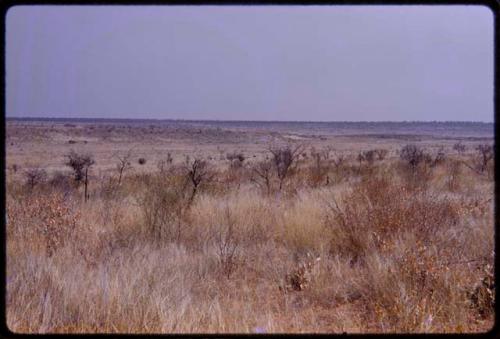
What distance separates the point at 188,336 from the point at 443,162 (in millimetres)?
15181

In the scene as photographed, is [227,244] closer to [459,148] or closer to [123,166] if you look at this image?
[123,166]

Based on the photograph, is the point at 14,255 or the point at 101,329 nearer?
the point at 101,329

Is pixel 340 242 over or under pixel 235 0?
under

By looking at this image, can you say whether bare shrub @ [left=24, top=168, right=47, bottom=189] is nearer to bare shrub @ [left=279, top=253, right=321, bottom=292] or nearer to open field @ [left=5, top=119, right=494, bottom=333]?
open field @ [left=5, top=119, right=494, bottom=333]

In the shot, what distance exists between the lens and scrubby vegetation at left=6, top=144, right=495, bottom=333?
3.51 metres

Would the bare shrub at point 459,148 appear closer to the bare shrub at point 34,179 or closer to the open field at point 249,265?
the bare shrub at point 34,179

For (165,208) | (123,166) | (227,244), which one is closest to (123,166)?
(123,166)

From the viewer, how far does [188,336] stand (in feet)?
9.80

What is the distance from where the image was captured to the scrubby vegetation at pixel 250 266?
3.51 meters

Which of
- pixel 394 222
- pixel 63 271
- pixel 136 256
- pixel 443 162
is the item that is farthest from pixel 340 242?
pixel 443 162

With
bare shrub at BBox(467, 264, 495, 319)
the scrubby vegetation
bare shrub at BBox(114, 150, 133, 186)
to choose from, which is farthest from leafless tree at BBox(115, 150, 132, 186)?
bare shrub at BBox(467, 264, 495, 319)

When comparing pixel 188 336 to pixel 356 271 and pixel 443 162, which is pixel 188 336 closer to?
pixel 356 271

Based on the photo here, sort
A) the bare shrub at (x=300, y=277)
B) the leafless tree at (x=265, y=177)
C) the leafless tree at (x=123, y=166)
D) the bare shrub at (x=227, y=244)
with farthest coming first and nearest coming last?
1. the leafless tree at (x=265, y=177)
2. the leafless tree at (x=123, y=166)
3. the bare shrub at (x=227, y=244)
4. the bare shrub at (x=300, y=277)

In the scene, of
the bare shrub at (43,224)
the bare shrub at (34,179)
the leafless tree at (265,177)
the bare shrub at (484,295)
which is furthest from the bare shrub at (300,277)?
the bare shrub at (34,179)
